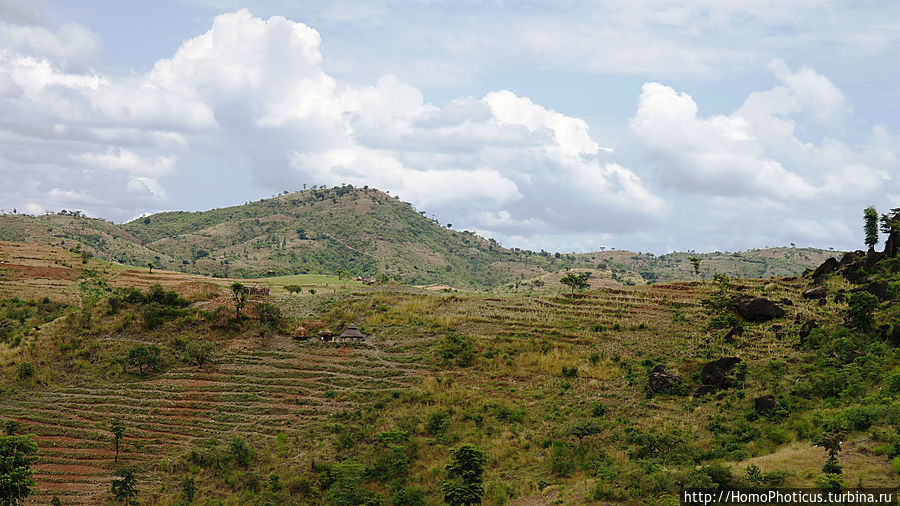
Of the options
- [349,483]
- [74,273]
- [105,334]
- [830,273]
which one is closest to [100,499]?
[349,483]

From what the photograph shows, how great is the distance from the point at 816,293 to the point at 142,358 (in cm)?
5310

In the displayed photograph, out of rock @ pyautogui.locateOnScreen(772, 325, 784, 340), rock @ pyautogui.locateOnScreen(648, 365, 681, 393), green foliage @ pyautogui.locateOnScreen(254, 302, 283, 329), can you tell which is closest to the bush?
green foliage @ pyautogui.locateOnScreen(254, 302, 283, 329)

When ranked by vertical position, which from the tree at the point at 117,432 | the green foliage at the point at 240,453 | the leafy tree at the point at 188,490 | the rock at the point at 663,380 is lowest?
the leafy tree at the point at 188,490

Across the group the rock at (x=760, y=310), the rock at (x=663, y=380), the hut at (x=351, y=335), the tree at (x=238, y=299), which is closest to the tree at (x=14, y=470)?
the tree at (x=238, y=299)

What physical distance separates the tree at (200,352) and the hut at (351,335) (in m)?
10.9

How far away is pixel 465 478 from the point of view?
93.9 feet

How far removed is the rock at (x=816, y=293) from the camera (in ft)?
158

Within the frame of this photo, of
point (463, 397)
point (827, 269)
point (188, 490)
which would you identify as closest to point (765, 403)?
point (463, 397)

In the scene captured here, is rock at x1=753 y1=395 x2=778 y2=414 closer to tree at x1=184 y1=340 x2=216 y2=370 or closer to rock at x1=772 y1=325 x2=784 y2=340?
rock at x1=772 y1=325 x2=784 y2=340

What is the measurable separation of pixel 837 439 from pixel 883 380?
1124 centimetres

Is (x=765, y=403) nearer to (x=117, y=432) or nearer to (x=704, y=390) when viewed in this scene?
(x=704, y=390)

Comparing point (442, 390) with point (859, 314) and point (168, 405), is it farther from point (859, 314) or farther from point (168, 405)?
point (859, 314)

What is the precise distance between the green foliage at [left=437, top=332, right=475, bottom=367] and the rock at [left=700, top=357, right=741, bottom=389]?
17.1 m

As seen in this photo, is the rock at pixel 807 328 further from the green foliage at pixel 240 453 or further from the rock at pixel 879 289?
the green foliage at pixel 240 453
